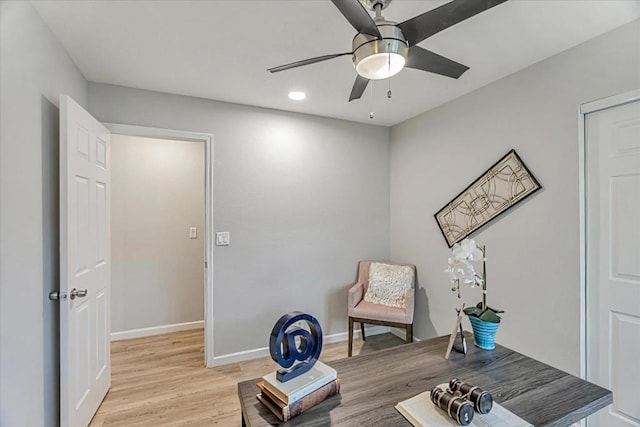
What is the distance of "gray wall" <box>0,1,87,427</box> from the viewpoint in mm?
1313

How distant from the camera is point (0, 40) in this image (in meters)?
1.28

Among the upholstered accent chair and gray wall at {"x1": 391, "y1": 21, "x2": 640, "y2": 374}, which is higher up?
gray wall at {"x1": 391, "y1": 21, "x2": 640, "y2": 374}

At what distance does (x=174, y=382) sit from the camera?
2.58 m

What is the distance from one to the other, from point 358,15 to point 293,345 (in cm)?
127

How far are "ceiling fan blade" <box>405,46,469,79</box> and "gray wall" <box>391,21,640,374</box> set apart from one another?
3.15ft

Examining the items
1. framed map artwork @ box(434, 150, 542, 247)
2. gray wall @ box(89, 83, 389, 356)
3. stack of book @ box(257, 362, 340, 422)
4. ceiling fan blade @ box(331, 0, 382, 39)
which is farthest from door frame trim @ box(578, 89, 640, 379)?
gray wall @ box(89, 83, 389, 356)

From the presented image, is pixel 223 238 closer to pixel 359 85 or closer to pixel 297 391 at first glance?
pixel 359 85

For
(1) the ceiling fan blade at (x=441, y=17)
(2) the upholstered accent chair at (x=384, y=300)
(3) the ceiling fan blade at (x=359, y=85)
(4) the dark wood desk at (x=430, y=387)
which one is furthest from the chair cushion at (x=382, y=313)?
(1) the ceiling fan blade at (x=441, y=17)

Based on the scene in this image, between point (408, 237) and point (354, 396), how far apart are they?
248 centimetres

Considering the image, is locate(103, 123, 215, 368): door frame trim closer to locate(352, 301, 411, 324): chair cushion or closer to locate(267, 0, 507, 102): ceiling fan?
locate(352, 301, 411, 324): chair cushion

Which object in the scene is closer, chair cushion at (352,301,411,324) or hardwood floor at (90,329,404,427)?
hardwood floor at (90,329,404,427)

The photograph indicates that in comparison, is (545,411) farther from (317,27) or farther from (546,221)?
(317,27)

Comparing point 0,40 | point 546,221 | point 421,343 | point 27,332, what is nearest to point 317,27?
point 0,40

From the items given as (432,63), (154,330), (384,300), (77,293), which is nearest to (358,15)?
(432,63)
